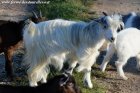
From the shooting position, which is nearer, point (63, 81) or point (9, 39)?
point (63, 81)

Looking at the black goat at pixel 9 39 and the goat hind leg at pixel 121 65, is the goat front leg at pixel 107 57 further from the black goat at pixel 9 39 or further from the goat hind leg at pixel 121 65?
the black goat at pixel 9 39

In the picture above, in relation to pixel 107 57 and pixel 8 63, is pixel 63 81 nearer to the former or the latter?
pixel 8 63

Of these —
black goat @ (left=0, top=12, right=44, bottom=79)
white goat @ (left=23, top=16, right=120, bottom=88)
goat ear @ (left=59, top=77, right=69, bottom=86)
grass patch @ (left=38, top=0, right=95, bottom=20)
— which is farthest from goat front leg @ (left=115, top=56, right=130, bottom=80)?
goat ear @ (left=59, top=77, right=69, bottom=86)

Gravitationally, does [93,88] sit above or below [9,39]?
below

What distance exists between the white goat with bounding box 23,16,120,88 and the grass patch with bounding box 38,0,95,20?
12.9ft

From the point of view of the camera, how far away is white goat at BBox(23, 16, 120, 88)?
7.20 metres

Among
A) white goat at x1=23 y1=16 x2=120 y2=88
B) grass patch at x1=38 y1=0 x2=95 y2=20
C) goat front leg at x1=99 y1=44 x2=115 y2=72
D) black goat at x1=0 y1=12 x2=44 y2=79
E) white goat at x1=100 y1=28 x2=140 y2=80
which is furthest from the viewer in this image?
grass patch at x1=38 y1=0 x2=95 y2=20

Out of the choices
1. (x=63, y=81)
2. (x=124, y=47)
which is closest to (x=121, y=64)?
(x=124, y=47)

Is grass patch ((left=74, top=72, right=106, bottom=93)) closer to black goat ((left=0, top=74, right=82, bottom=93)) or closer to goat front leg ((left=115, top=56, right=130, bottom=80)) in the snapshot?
goat front leg ((left=115, top=56, right=130, bottom=80))

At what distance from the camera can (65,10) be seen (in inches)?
468

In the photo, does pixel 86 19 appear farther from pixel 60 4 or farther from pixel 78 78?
pixel 78 78

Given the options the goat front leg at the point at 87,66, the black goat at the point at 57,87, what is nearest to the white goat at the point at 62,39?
the goat front leg at the point at 87,66

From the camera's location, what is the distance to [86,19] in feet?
39.0

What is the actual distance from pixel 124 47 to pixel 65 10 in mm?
3870
